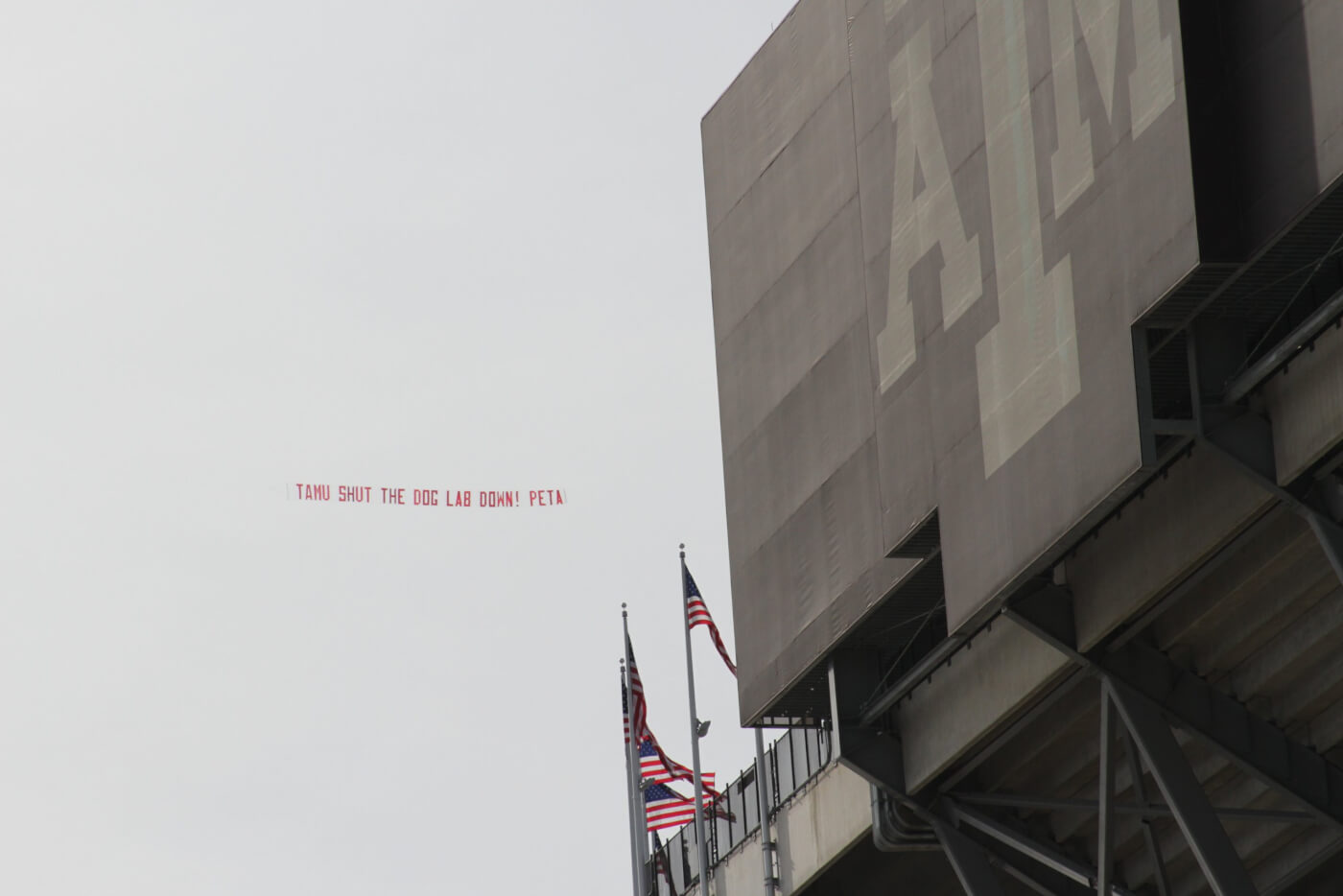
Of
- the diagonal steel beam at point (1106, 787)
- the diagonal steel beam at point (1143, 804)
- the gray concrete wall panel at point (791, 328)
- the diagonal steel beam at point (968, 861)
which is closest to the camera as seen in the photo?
the diagonal steel beam at point (1106, 787)

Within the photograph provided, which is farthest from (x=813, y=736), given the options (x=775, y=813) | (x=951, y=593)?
(x=951, y=593)

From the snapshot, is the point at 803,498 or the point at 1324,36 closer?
the point at 1324,36

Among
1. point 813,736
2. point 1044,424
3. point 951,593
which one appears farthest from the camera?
point 813,736

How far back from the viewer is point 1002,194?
95.6ft

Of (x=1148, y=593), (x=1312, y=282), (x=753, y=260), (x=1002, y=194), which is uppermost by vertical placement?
(x=753, y=260)

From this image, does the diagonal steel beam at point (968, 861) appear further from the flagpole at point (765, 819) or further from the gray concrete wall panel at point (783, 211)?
the gray concrete wall panel at point (783, 211)

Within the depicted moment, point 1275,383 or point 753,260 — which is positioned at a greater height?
point 753,260

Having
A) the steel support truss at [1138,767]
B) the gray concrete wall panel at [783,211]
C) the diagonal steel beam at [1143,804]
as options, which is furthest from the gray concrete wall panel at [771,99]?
the diagonal steel beam at [1143,804]

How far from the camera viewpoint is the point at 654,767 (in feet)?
144

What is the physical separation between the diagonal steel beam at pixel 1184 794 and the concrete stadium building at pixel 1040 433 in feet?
0.14

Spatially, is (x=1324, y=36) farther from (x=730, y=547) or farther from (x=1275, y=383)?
(x=730, y=547)

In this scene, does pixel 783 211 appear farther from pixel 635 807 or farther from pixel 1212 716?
pixel 635 807

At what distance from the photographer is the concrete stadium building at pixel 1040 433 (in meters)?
25.7

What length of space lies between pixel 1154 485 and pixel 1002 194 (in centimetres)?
358
